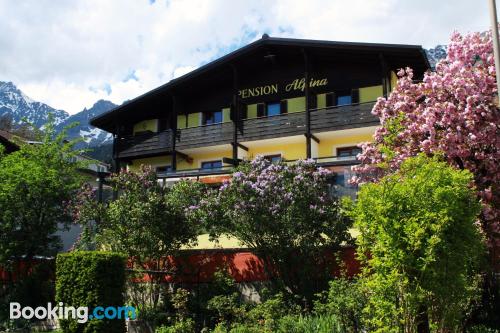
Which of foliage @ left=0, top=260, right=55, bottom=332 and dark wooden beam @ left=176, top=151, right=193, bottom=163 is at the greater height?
dark wooden beam @ left=176, top=151, right=193, bottom=163

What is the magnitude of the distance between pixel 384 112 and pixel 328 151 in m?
13.4

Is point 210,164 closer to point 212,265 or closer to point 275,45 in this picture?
point 275,45

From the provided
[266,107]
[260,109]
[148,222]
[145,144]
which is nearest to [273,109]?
[266,107]

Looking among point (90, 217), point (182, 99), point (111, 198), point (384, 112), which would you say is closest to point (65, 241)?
point (111, 198)

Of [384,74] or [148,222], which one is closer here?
[148,222]

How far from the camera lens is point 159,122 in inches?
1178

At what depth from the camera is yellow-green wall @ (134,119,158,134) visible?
30.0 meters

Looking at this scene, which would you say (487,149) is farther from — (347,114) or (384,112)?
(347,114)

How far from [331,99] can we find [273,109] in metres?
3.19

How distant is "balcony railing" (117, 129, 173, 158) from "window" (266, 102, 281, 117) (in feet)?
17.3

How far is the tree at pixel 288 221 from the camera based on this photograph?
37.4 ft

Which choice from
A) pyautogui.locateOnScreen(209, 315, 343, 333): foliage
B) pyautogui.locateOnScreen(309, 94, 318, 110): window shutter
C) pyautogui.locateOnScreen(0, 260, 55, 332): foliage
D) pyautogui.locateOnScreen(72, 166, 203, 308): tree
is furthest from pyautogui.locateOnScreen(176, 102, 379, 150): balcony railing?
pyautogui.locateOnScreen(209, 315, 343, 333): foliage

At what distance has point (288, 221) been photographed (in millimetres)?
11398

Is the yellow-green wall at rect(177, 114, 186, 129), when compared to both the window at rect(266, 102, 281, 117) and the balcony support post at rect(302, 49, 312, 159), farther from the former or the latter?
the balcony support post at rect(302, 49, 312, 159)
